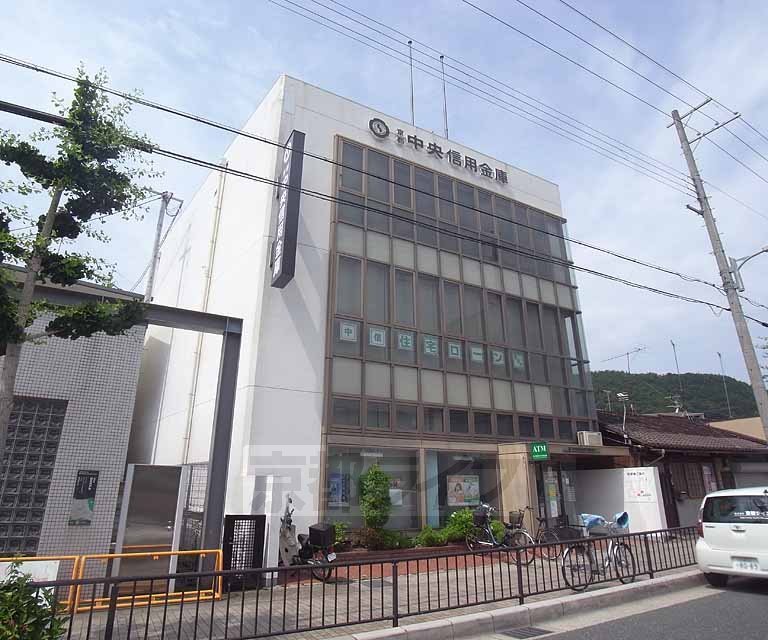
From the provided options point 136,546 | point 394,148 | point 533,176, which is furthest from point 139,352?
point 533,176

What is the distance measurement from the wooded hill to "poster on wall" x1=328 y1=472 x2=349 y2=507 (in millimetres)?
Result: 33152

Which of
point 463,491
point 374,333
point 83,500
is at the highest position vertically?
point 374,333

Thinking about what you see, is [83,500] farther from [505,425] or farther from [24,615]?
[505,425]

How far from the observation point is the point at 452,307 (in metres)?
16.0

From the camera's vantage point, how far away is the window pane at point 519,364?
54.3 feet

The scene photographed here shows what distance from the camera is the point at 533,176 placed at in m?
20.4

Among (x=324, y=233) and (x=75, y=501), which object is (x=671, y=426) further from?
(x=75, y=501)

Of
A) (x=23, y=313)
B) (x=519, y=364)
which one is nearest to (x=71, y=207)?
(x=23, y=313)

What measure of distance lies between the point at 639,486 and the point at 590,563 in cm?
790

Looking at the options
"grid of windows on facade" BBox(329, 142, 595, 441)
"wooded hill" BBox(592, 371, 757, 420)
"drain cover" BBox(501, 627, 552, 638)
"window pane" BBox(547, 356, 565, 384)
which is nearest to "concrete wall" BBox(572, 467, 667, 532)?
"grid of windows on facade" BBox(329, 142, 595, 441)

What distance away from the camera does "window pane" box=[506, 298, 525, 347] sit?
55.9ft

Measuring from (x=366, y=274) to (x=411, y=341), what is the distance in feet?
7.82

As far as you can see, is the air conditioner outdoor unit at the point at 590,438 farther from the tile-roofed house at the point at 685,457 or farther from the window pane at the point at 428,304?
the window pane at the point at 428,304

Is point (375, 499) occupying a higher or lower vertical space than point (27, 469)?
lower
